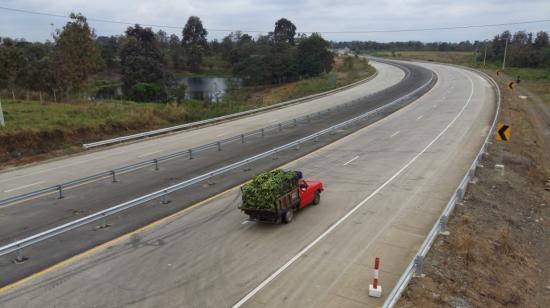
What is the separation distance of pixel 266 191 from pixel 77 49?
42.6m

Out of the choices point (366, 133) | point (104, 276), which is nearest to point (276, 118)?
point (366, 133)

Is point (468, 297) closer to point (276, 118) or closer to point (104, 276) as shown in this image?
point (104, 276)

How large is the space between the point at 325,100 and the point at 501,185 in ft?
120

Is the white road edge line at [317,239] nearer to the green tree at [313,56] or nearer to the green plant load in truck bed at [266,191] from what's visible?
the green plant load in truck bed at [266,191]

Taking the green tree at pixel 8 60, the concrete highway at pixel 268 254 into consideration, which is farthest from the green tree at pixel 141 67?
the concrete highway at pixel 268 254

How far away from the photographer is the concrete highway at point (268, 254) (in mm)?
10680

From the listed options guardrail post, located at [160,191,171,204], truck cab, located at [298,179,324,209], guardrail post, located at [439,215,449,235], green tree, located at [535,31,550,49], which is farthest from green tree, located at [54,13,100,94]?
green tree, located at [535,31,550,49]

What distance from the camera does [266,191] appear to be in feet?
48.3

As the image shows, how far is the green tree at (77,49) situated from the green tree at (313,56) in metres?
51.7

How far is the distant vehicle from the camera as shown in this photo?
14.7 meters

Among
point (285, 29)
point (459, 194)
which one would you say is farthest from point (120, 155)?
point (285, 29)

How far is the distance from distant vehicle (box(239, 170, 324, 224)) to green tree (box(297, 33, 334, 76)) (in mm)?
80933

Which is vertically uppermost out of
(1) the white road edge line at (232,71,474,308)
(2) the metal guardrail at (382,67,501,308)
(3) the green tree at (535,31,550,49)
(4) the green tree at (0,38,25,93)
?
(3) the green tree at (535,31,550,49)

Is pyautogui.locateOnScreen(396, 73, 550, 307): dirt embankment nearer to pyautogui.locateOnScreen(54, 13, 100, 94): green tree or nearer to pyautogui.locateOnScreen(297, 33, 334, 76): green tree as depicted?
pyautogui.locateOnScreen(54, 13, 100, 94): green tree
